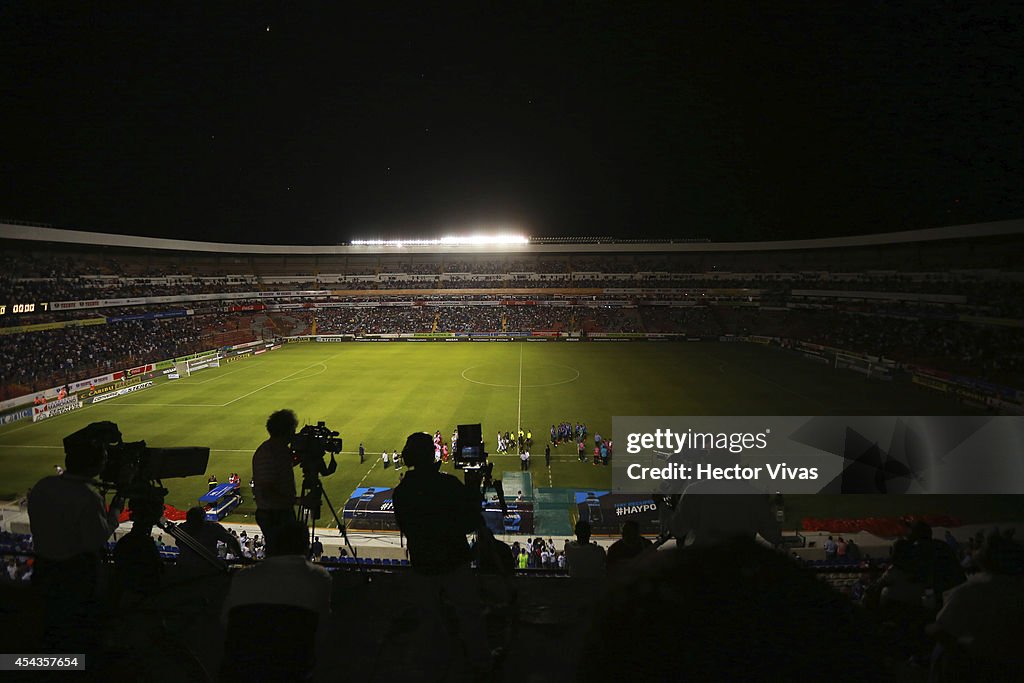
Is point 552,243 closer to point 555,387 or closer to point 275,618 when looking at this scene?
point 555,387

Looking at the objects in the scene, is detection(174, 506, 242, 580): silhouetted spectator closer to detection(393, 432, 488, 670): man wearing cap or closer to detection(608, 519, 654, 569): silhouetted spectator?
detection(393, 432, 488, 670): man wearing cap

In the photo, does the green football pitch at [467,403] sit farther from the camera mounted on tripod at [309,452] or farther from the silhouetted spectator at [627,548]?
the silhouetted spectator at [627,548]

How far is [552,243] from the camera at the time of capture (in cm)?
7138

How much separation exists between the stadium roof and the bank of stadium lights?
16.7 inches

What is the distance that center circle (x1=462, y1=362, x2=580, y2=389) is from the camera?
34.7m

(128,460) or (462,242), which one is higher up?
(462,242)

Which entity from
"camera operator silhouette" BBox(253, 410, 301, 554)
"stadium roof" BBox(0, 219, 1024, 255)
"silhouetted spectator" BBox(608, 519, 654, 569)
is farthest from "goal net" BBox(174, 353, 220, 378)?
"silhouetted spectator" BBox(608, 519, 654, 569)

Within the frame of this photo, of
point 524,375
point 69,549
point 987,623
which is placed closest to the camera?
point 987,623

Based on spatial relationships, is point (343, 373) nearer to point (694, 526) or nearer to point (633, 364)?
point (633, 364)

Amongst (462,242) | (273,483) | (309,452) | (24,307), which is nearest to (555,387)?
(309,452)

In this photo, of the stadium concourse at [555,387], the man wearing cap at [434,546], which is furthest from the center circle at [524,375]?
the man wearing cap at [434,546]

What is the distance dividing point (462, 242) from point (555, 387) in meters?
43.2

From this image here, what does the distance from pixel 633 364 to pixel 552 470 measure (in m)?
22.9

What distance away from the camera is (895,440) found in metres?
22.2
